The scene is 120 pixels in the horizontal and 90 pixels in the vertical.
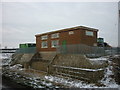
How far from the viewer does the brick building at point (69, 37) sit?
21.2 m

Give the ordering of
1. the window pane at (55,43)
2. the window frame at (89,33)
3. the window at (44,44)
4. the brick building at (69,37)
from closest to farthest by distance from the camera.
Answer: the brick building at (69,37) → the window frame at (89,33) → the window pane at (55,43) → the window at (44,44)

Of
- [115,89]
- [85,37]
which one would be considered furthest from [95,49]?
[115,89]

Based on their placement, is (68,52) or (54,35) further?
(54,35)

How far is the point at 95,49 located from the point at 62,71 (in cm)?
606

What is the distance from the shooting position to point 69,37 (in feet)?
74.4

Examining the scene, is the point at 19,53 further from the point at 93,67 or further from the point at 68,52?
the point at 93,67

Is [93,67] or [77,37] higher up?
[77,37]

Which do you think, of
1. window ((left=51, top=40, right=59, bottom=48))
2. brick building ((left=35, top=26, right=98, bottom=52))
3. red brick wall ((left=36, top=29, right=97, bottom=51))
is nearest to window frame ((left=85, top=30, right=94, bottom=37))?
brick building ((left=35, top=26, right=98, bottom=52))

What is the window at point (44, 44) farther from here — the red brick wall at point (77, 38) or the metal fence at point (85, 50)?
the metal fence at point (85, 50)

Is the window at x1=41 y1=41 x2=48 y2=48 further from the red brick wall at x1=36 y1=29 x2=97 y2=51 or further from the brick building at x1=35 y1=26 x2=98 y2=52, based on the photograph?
the red brick wall at x1=36 y1=29 x2=97 y2=51

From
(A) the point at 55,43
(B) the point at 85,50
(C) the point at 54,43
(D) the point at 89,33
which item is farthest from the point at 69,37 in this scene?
(B) the point at 85,50

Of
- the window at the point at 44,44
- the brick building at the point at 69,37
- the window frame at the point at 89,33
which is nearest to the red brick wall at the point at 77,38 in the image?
the brick building at the point at 69,37

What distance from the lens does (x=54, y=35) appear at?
84.6ft

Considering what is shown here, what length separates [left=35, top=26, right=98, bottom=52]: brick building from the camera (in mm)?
21219
